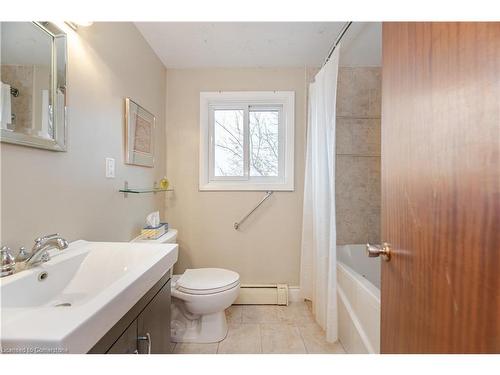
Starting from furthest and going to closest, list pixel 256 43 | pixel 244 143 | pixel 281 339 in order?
pixel 244 143
pixel 256 43
pixel 281 339

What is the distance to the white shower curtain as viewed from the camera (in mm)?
1477

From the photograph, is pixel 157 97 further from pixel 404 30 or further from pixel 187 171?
pixel 404 30

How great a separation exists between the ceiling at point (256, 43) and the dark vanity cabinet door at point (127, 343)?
1.73 metres

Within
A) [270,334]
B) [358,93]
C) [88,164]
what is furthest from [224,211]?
[358,93]

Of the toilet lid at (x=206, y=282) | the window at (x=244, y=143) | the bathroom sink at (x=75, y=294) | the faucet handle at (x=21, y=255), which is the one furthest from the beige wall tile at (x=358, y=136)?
the faucet handle at (x=21, y=255)

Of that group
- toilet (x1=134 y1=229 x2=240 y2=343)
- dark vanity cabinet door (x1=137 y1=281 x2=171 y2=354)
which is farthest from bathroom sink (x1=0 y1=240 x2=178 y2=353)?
toilet (x1=134 y1=229 x2=240 y2=343)

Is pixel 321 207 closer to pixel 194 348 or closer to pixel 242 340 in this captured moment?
pixel 242 340

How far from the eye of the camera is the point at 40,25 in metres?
0.83

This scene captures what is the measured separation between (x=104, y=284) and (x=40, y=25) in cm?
99

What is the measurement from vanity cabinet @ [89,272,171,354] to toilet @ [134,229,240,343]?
439 millimetres

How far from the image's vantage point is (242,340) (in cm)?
154

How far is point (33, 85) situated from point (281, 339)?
1.91 meters
